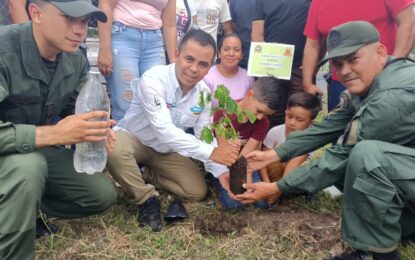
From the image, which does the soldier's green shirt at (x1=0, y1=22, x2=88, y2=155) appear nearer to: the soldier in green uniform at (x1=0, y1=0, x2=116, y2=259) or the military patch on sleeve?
the soldier in green uniform at (x1=0, y1=0, x2=116, y2=259)

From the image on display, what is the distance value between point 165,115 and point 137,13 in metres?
1.11

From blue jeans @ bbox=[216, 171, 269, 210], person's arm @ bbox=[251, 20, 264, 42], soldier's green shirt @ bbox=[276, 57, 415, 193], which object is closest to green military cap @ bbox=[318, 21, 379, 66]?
soldier's green shirt @ bbox=[276, 57, 415, 193]

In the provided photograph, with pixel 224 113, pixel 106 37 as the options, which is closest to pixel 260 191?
pixel 224 113

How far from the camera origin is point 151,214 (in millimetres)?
3102

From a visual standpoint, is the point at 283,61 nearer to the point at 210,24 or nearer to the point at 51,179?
the point at 210,24

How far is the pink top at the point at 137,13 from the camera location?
371 cm

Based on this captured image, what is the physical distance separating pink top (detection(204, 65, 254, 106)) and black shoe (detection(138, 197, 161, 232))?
1320mm

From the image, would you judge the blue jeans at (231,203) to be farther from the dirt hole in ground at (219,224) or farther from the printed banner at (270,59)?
the printed banner at (270,59)

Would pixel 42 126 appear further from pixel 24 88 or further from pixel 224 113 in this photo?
pixel 224 113

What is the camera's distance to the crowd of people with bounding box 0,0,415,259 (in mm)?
2311

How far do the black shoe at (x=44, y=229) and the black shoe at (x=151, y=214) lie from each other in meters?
0.61

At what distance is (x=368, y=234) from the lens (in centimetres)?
236

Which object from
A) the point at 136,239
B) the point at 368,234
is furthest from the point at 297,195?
the point at 136,239

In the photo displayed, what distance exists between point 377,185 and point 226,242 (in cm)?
109
